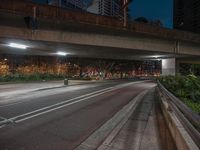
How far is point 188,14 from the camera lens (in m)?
129

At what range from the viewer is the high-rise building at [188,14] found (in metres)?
121

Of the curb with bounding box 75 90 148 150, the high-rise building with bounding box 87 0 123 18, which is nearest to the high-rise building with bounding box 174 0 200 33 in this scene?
the high-rise building with bounding box 87 0 123 18

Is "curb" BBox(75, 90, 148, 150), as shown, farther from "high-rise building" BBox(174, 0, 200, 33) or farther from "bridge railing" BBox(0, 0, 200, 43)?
"high-rise building" BBox(174, 0, 200, 33)

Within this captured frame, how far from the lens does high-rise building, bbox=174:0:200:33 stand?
4750 inches

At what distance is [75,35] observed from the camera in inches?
816

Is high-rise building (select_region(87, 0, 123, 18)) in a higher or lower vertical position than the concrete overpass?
higher

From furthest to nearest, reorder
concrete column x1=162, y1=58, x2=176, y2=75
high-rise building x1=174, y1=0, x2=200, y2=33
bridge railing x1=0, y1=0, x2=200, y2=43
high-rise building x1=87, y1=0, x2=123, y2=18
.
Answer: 1. high-rise building x1=87, y1=0, x2=123, y2=18
2. high-rise building x1=174, y1=0, x2=200, y2=33
3. concrete column x1=162, y1=58, x2=176, y2=75
4. bridge railing x1=0, y1=0, x2=200, y2=43

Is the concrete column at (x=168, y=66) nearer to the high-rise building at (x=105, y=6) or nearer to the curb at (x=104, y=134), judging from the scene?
the curb at (x=104, y=134)

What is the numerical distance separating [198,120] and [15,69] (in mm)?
58045

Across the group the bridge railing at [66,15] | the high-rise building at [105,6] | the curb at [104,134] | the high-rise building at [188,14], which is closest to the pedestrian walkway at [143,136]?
the curb at [104,134]

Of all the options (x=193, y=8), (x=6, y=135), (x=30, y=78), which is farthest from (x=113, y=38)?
(x=193, y=8)

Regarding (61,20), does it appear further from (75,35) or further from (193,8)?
(193,8)

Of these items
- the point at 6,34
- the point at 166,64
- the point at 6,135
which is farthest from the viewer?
the point at 166,64

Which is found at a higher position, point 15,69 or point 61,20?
point 61,20
